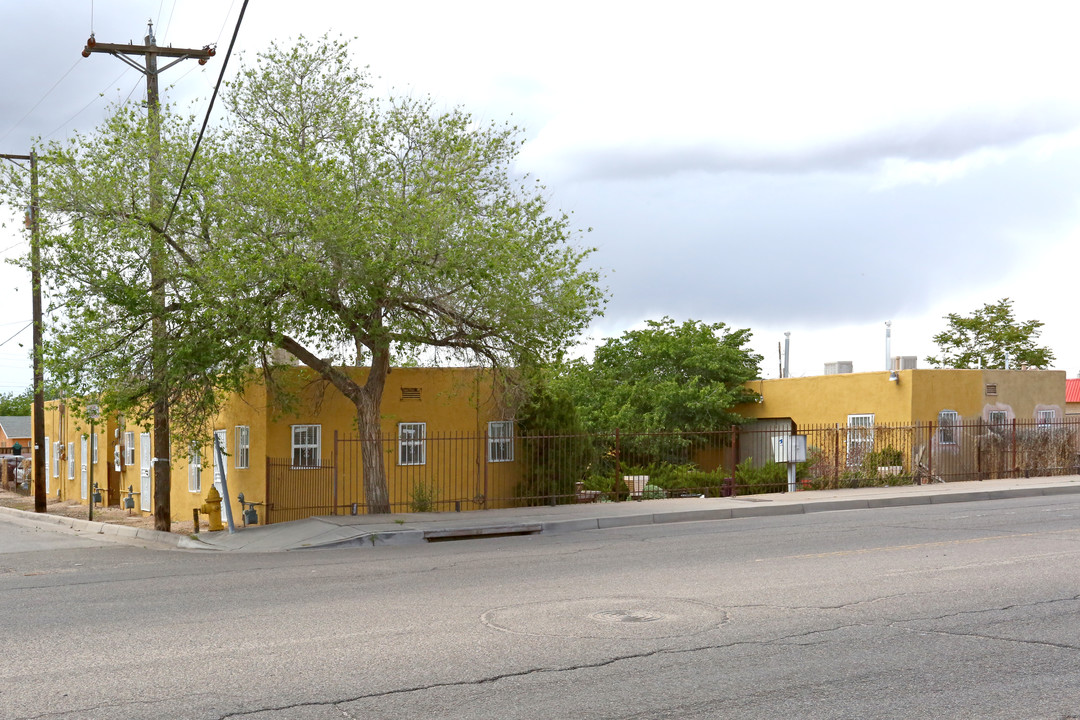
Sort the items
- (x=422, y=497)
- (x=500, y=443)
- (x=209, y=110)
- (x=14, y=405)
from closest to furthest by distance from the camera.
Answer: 1. (x=209, y=110)
2. (x=422, y=497)
3. (x=500, y=443)
4. (x=14, y=405)

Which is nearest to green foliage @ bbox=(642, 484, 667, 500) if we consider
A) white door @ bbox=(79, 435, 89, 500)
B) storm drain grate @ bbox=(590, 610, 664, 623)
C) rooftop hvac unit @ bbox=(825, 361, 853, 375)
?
rooftop hvac unit @ bbox=(825, 361, 853, 375)

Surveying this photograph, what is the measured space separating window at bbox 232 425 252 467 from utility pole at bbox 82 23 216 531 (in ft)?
8.34

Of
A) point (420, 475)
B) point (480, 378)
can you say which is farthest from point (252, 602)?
point (420, 475)

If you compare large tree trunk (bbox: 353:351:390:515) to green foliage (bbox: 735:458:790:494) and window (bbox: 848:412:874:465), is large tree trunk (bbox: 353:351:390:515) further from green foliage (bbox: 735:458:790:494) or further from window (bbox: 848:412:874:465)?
window (bbox: 848:412:874:465)

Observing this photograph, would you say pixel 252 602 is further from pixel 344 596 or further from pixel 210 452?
pixel 210 452

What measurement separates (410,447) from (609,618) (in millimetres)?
15686

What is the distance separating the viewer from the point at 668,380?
38.5 metres

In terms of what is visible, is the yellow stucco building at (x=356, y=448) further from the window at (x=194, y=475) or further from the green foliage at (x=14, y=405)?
the green foliage at (x=14, y=405)

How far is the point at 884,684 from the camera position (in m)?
6.51

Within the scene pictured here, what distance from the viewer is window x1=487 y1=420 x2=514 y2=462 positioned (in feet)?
80.4

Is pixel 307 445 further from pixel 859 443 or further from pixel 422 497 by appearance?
pixel 859 443

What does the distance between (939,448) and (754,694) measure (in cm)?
2521

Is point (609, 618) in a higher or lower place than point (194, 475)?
higher

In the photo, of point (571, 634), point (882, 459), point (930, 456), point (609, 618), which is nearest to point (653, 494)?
point (882, 459)
